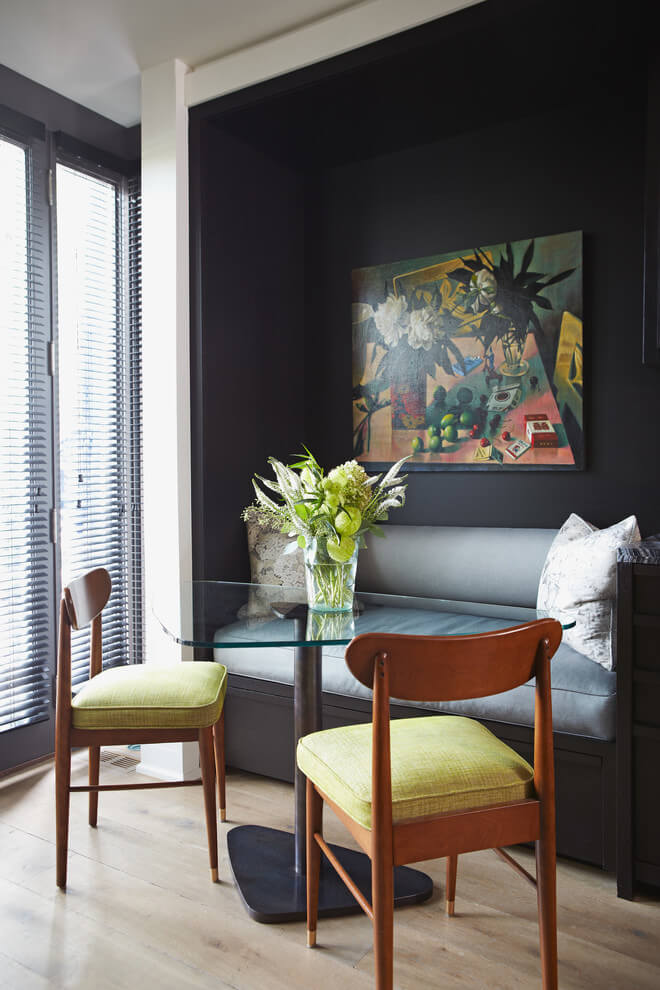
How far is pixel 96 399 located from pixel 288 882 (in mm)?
2212

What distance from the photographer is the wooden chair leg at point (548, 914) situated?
5.05 feet

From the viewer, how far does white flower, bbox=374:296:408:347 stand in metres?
3.37

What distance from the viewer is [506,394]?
3100 millimetres

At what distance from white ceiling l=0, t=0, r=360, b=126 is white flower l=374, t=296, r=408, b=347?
1.15 metres

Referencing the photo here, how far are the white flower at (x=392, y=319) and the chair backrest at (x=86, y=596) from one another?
1.69 m

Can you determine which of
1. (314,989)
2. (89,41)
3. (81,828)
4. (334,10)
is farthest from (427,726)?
(89,41)

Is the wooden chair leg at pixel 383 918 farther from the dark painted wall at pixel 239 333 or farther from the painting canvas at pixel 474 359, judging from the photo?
the painting canvas at pixel 474 359

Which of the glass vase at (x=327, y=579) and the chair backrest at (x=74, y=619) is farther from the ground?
the glass vase at (x=327, y=579)

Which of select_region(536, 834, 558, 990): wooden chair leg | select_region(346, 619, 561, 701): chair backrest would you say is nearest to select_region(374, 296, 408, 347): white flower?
select_region(346, 619, 561, 701): chair backrest

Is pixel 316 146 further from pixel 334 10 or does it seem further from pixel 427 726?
pixel 427 726

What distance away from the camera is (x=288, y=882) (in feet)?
6.97

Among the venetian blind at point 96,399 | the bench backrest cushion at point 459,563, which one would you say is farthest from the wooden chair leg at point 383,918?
the venetian blind at point 96,399

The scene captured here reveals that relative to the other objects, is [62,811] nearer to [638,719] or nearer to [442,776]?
[442,776]

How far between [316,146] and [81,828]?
2910 millimetres
